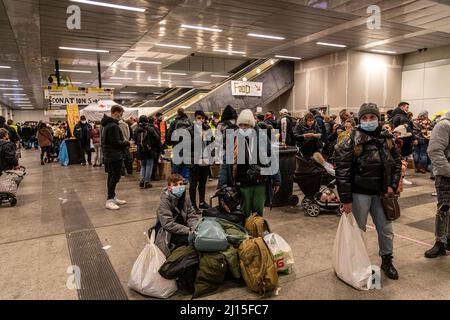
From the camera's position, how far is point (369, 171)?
9.55ft

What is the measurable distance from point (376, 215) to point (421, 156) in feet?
22.9

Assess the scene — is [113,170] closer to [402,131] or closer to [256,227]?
[256,227]

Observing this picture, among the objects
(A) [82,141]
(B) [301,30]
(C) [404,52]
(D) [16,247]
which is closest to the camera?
(D) [16,247]

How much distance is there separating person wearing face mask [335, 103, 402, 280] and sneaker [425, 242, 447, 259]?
695 millimetres

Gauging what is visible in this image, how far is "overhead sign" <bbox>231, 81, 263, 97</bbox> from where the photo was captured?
15055 mm

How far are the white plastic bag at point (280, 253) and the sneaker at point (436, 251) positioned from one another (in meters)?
1.57

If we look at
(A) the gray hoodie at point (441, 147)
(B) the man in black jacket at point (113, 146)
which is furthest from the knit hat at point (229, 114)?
(B) the man in black jacket at point (113, 146)

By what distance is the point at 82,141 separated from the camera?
37.3ft

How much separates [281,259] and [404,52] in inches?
549

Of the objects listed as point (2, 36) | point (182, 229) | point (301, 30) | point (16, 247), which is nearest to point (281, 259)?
point (182, 229)

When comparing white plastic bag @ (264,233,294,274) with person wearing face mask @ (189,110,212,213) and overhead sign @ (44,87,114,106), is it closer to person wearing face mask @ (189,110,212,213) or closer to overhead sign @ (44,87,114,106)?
person wearing face mask @ (189,110,212,213)

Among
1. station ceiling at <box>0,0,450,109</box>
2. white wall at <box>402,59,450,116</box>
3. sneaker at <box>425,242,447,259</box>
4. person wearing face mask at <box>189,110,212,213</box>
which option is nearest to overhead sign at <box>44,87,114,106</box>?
station ceiling at <box>0,0,450,109</box>

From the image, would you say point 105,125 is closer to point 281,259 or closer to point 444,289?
point 281,259

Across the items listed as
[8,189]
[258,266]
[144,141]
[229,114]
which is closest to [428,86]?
[144,141]
